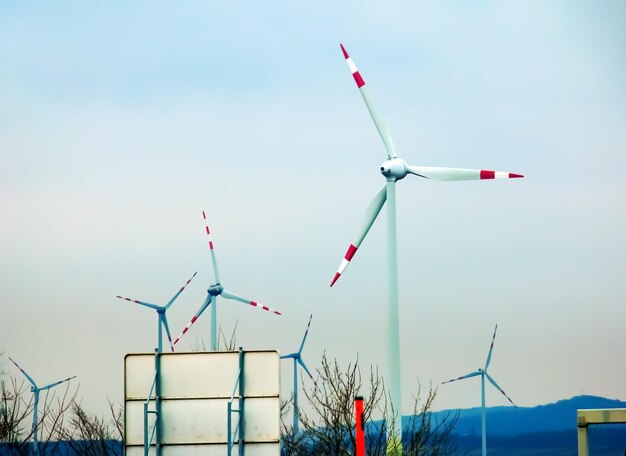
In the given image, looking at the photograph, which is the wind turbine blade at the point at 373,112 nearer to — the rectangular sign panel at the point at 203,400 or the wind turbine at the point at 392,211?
the wind turbine at the point at 392,211

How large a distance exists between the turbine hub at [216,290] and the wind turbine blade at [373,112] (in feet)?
65.8

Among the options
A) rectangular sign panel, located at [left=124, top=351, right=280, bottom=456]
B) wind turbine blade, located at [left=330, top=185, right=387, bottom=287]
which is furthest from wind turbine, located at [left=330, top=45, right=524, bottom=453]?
rectangular sign panel, located at [left=124, top=351, right=280, bottom=456]

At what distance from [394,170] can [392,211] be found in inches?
79.3

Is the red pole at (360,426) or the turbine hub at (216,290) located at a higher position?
the turbine hub at (216,290)

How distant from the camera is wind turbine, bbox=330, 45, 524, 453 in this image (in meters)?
50.2

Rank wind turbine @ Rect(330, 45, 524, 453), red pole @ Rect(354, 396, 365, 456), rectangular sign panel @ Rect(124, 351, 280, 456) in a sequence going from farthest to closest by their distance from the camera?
1. wind turbine @ Rect(330, 45, 524, 453)
2. rectangular sign panel @ Rect(124, 351, 280, 456)
3. red pole @ Rect(354, 396, 365, 456)

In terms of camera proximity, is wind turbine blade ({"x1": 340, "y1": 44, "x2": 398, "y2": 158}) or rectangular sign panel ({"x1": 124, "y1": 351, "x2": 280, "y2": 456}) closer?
rectangular sign panel ({"x1": 124, "y1": 351, "x2": 280, "y2": 456})

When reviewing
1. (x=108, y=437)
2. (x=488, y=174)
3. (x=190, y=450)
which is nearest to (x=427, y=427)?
(x=488, y=174)

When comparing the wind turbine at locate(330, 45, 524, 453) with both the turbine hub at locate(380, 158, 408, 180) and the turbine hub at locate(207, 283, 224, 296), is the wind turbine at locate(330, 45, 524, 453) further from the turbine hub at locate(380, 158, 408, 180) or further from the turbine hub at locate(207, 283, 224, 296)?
the turbine hub at locate(207, 283, 224, 296)

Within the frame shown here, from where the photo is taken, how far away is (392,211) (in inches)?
2083

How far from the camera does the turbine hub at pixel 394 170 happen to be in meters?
54.3

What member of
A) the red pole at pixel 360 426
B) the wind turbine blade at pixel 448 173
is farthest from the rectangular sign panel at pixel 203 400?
the wind turbine blade at pixel 448 173

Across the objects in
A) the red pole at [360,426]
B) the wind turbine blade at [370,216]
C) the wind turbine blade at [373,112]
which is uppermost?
the wind turbine blade at [373,112]

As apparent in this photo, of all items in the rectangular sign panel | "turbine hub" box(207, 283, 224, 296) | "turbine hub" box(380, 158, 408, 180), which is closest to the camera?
the rectangular sign panel
